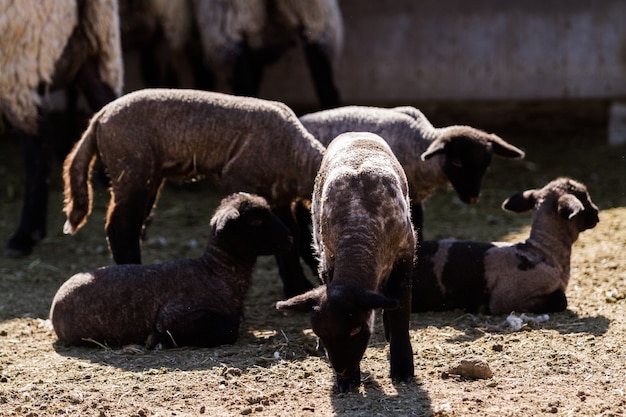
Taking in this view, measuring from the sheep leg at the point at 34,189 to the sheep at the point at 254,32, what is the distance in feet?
8.39

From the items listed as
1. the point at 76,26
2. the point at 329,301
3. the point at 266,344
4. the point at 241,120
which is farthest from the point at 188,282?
the point at 76,26

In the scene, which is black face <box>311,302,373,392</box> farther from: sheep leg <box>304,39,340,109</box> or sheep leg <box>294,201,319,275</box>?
sheep leg <box>304,39,340,109</box>

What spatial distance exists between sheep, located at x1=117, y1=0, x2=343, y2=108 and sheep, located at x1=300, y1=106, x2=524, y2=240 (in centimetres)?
318

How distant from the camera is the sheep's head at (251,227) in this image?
6.00 m

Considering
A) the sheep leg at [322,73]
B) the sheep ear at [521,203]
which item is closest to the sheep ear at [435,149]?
the sheep ear at [521,203]

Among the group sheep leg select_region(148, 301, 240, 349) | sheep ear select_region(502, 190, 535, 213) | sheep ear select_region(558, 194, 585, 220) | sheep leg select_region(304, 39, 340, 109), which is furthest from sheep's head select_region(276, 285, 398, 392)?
sheep leg select_region(304, 39, 340, 109)

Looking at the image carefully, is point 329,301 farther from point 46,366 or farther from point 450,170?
point 450,170

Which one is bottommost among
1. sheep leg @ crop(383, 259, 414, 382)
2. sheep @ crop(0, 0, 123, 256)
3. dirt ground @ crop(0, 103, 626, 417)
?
dirt ground @ crop(0, 103, 626, 417)

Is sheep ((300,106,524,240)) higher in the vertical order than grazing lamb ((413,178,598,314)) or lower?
higher

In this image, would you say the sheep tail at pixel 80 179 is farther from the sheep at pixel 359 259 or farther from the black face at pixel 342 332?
the black face at pixel 342 332

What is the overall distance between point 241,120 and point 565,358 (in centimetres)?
267

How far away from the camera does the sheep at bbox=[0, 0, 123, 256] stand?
330 inches

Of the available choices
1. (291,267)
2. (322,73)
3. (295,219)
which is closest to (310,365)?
(291,267)

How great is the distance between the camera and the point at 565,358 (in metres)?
5.36
